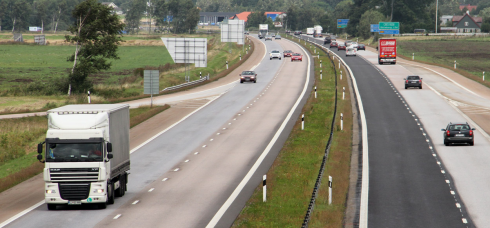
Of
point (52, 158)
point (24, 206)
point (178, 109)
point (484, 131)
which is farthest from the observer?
point (178, 109)

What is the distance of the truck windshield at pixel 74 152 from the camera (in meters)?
19.0

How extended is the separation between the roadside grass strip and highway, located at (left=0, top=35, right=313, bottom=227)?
27.1 inches

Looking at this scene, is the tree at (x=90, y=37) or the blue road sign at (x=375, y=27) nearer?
the tree at (x=90, y=37)

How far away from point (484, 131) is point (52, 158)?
3031 cm

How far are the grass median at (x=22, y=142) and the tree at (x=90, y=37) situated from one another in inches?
521

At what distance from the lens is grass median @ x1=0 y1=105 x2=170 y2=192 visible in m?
27.7

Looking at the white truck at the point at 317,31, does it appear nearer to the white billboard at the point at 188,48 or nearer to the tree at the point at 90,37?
the white billboard at the point at 188,48

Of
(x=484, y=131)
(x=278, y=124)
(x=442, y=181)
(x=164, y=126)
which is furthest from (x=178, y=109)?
(x=442, y=181)

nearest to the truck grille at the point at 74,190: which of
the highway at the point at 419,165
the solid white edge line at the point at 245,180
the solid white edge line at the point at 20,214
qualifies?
the solid white edge line at the point at 20,214

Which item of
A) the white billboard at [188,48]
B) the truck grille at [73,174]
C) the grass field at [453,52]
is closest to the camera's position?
the truck grille at [73,174]

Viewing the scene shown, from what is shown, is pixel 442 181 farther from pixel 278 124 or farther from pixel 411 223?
pixel 278 124

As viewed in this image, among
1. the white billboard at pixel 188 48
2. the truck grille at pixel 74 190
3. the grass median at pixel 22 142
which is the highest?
the white billboard at pixel 188 48

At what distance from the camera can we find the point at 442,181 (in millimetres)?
25469

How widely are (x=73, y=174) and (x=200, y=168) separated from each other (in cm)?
979
